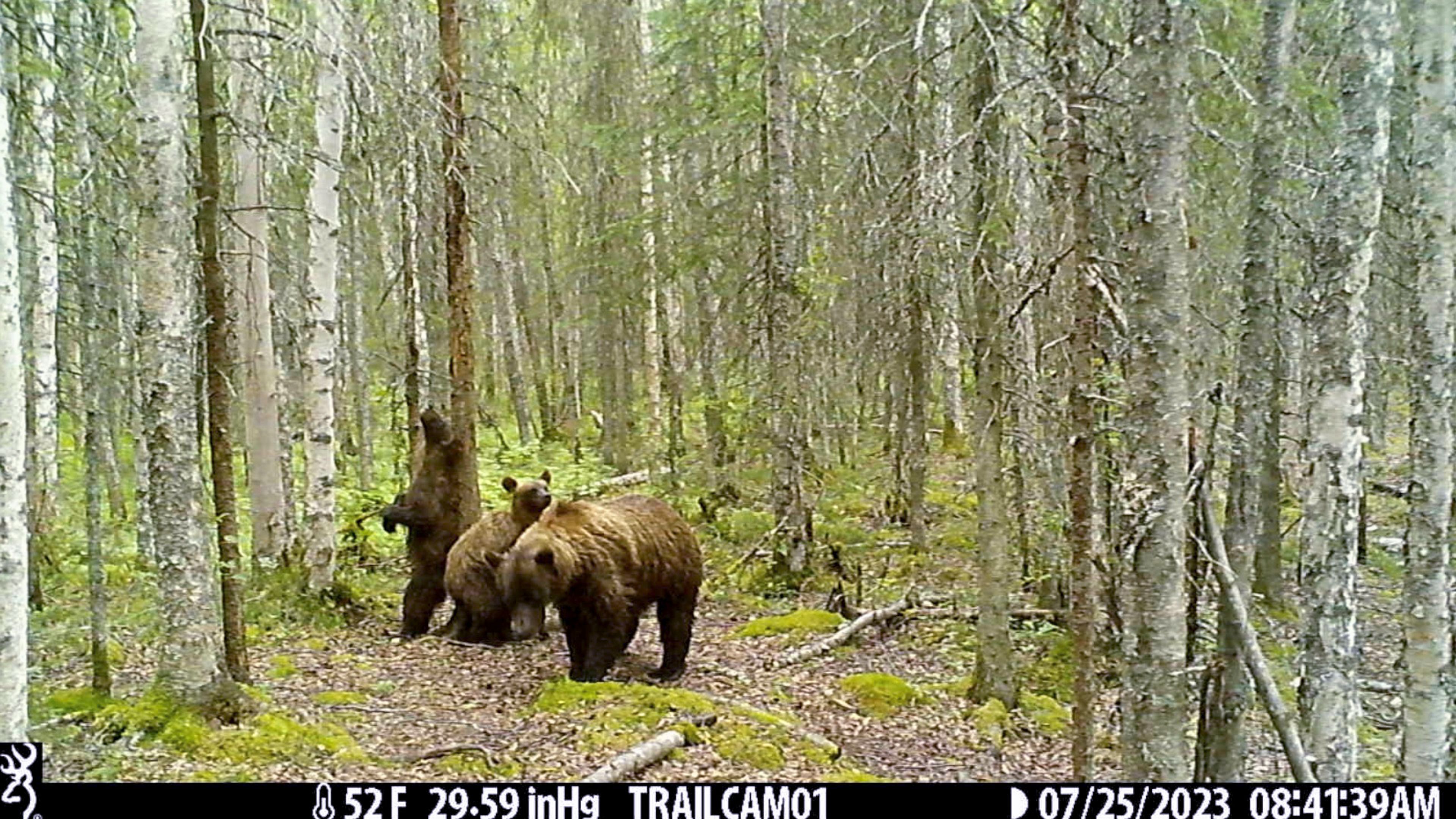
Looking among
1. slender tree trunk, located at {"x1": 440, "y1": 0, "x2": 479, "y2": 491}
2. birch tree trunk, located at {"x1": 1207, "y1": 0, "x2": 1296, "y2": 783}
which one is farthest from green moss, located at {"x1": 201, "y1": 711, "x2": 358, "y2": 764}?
birch tree trunk, located at {"x1": 1207, "y1": 0, "x2": 1296, "y2": 783}

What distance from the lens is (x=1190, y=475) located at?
5180 mm

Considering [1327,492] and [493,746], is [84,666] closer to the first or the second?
[493,746]

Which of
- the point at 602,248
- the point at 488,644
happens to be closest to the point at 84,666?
the point at 488,644

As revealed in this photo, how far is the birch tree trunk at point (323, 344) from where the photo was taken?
10.8m

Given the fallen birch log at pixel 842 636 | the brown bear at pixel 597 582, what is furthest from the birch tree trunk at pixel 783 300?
the brown bear at pixel 597 582

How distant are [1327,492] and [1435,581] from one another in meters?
0.78

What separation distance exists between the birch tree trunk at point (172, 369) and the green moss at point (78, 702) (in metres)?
0.55

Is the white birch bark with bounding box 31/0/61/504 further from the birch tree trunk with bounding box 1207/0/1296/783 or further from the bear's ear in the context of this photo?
the birch tree trunk with bounding box 1207/0/1296/783

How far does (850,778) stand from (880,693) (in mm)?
2083

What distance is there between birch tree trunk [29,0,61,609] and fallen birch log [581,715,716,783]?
4106mm

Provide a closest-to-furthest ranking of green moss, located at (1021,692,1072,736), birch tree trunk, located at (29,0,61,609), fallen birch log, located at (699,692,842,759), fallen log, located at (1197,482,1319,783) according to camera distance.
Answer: fallen log, located at (1197,482,1319,783)
birch tree trunk, located at (29,0,61,609)
fallen birch log, located at (699,692,842,759)
green moss, located at (1021,692,1072,736)

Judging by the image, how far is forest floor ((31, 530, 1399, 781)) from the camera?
648 cm

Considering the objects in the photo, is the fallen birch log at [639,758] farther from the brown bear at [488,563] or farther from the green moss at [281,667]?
the green moss at [281,667]

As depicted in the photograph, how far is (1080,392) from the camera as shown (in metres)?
6.05
